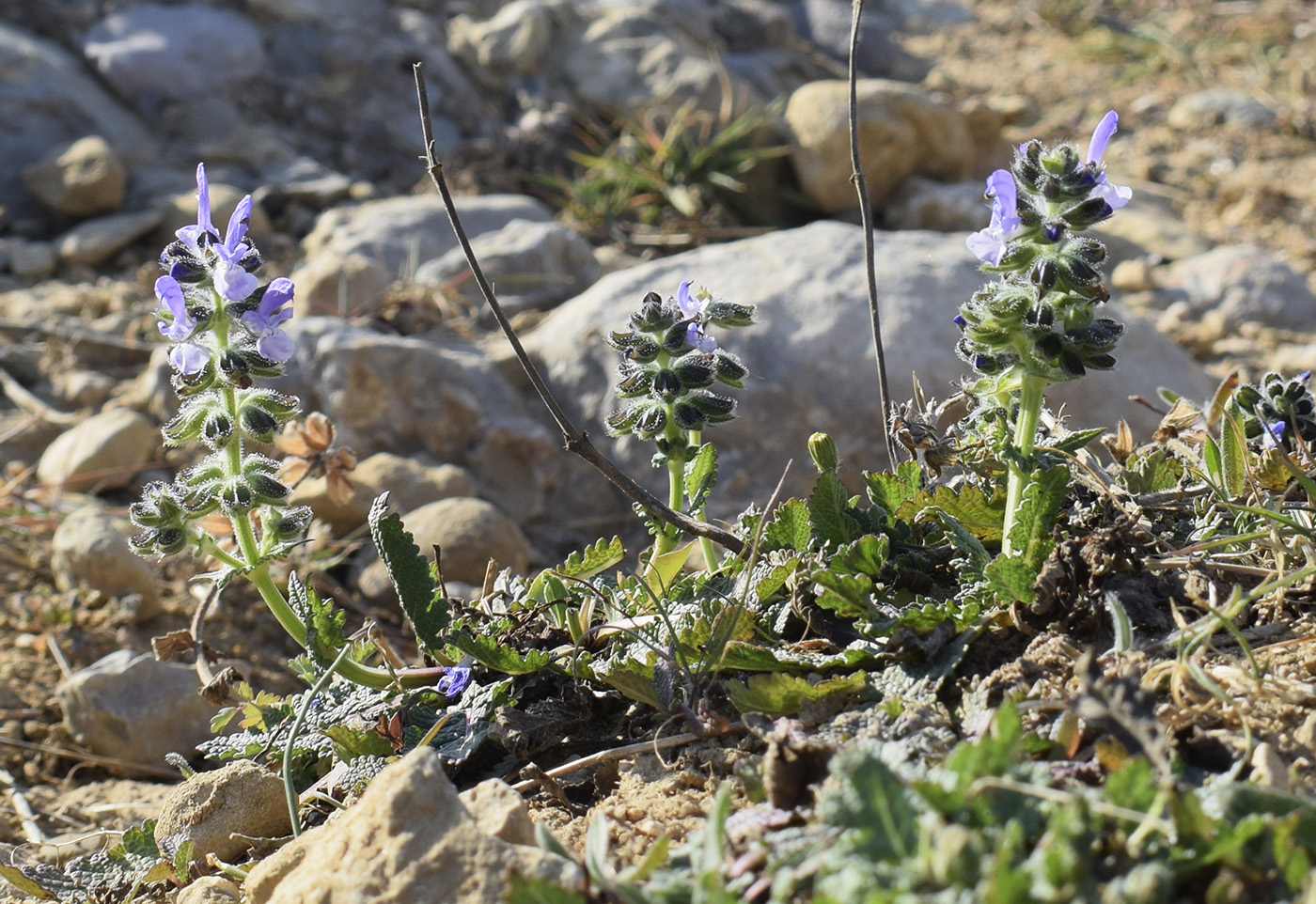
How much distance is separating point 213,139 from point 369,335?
3375mm

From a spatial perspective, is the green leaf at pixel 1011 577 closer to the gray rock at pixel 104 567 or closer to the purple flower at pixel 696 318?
the purple flower at pixel 696 318

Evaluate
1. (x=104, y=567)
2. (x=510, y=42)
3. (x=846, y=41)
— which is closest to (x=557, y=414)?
(x=104, y=567)

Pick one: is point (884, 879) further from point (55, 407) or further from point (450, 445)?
point (55, 407)

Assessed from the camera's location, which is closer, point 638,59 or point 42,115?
point 42,115

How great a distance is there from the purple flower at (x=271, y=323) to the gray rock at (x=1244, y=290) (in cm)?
508

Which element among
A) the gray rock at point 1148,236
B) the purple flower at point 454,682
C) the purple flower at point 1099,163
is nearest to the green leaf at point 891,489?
the purple flower at point 1099,163

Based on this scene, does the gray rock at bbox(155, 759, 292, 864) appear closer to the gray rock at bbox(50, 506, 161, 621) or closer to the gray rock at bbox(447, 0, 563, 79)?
the gray rock at bbox(50, 506, 161, 621)

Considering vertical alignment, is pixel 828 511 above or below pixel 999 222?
below

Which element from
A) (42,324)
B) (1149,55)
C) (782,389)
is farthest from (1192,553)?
(1149,55)

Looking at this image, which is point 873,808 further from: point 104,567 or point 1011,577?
point 104,567

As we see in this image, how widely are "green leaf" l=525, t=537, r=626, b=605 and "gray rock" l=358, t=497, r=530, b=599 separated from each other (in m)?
1.38

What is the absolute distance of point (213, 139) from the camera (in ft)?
24.5

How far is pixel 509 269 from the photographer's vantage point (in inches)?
238

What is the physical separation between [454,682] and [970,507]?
1013 mm
